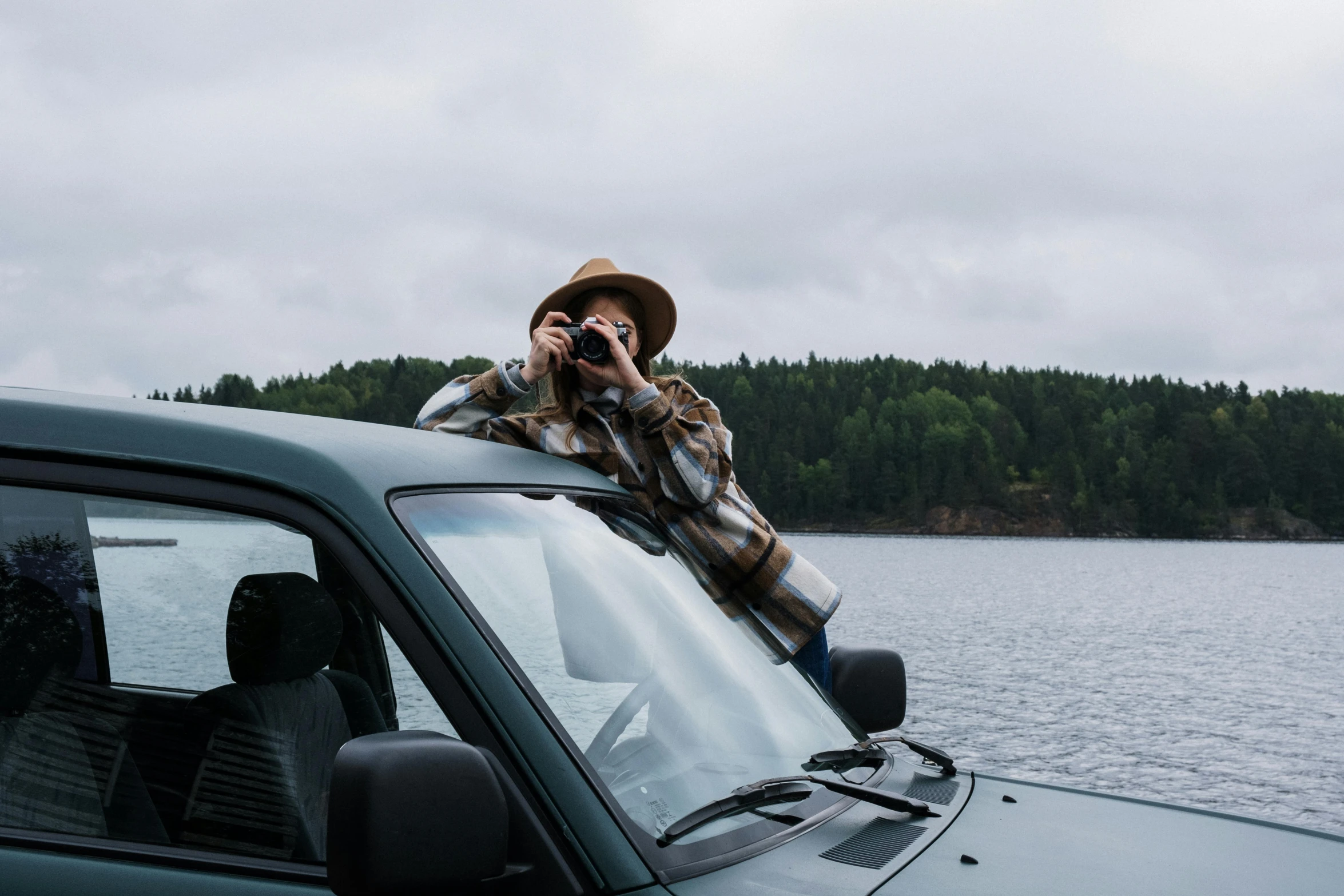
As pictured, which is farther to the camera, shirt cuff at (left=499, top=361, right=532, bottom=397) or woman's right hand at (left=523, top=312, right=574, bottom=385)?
shirt cuff at (left=499, top=361, right=532, bottom=397)

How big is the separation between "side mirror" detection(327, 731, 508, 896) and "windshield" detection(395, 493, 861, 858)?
22 centimetres

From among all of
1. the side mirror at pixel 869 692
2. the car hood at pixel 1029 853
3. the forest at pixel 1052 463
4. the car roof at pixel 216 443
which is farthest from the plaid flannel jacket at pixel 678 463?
the forest at pixel 1052 463

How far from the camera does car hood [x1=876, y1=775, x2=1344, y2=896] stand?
171 centimetres

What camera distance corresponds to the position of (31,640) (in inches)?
66.2

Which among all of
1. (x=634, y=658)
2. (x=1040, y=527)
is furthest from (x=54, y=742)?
(x=1040, y=527)

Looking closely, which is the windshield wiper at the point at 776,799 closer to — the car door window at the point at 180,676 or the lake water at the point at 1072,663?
the lake water at the point at 1072,663

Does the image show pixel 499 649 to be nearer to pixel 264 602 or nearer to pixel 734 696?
pixel 264 602

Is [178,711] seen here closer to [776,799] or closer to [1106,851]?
[776,799]

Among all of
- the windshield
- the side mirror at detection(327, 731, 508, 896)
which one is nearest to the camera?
the windshield

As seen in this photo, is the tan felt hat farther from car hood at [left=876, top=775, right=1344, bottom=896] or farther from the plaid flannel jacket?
car hood at [left=876, top=775, right=1344, bottom=896]

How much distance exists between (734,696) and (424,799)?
2.53ft

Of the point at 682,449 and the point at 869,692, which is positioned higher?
the point at 682,449

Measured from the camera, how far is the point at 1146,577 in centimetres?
6969

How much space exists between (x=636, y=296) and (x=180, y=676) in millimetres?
1853
